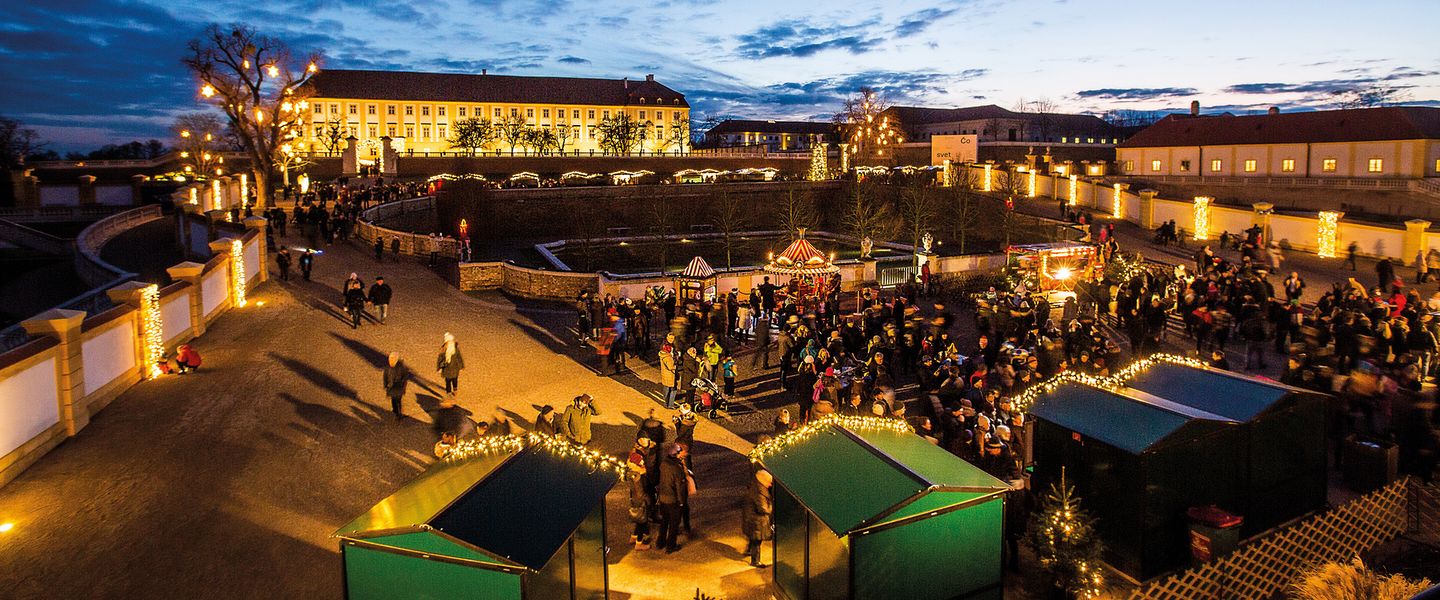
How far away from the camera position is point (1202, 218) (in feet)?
102

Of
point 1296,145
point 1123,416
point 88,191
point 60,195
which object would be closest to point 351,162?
point 88,191

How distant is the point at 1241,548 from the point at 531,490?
254 inches

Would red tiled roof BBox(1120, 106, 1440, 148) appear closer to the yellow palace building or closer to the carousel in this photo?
the carousel

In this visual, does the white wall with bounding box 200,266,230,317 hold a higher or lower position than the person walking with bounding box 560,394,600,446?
higher

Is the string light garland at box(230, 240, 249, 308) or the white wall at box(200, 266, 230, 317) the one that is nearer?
the white wall at box(200, 266, 230, 317)

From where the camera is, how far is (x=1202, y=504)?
8.27 metres

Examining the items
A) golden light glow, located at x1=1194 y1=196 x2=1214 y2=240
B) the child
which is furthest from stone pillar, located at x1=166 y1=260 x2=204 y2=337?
golden light glow, located at x1=1194 y1=196 x2=1214 y2=240

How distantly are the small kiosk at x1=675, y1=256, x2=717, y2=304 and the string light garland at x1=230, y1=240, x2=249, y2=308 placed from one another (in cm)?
953

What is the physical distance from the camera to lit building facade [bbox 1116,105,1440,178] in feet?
137

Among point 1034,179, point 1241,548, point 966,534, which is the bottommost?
point 1241,548

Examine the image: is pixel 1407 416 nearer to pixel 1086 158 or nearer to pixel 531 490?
pixel 531 490

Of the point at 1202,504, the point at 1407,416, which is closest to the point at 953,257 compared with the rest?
the point at 1407,416

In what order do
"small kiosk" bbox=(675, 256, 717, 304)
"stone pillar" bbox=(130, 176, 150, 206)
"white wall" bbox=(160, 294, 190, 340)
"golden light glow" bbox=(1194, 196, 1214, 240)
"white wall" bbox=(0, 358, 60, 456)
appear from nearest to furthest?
"white wall" bbox=(0, 358, 60, 456) → "white wall" bbox=(160, 294, 190, 340) → "small kiosk" bbox=(675, 256, 717, 304) → "golden light glow" bbox=(1194, 196, 1214, 240) → "stone pillar" bbox=(130, 176, 150, 206)

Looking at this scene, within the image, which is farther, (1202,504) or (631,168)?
(631,168)
